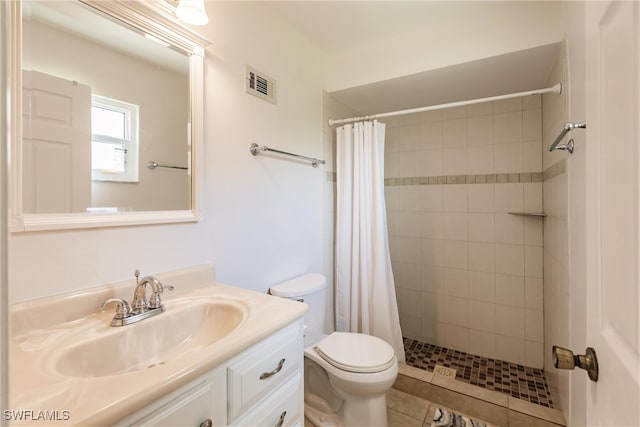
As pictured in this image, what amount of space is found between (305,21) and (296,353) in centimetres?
182

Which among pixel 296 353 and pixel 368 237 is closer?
pixel 296 353

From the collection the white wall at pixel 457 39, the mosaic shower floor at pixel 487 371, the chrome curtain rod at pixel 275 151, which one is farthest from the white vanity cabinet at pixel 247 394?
the white wall at pixel 457 39

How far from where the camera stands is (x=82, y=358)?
2.47 ft

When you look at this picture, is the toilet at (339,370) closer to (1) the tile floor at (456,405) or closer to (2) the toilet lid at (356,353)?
(2) the toilet lid at (356,353)

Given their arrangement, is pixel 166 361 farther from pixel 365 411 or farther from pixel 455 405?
pixel 455 405

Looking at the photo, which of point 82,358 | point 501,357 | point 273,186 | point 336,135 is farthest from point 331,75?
point 501,357

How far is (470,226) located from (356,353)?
153 cm

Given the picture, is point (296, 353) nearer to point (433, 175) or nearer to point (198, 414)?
point (198, 414)

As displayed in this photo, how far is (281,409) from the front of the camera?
3.05ft

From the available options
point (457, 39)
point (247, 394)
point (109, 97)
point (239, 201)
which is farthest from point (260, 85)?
point (247, 394)

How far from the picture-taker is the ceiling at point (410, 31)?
160 cm

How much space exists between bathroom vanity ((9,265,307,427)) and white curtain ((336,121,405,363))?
1.10 meters

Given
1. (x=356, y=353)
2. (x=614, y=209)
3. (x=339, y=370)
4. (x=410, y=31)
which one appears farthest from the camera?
(x=410, y=31)

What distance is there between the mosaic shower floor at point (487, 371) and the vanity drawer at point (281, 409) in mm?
1521
